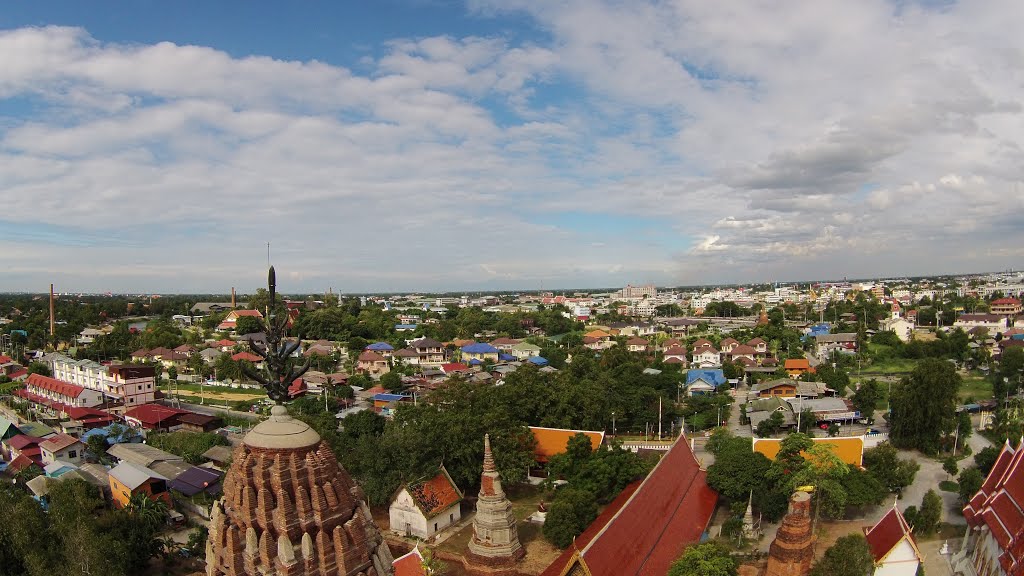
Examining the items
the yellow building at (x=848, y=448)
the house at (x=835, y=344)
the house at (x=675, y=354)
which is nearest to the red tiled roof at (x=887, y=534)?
the yellow building at (x=848, y=448)

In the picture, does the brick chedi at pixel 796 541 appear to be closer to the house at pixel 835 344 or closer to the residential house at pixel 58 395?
the residential house at pixel 58 395

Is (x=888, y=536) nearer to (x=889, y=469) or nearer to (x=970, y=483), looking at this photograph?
(x=970, y=483)

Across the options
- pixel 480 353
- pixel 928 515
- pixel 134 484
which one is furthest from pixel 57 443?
pixel 480 353

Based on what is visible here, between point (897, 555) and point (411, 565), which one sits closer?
point (411, 565)

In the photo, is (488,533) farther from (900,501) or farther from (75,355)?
(75,355)

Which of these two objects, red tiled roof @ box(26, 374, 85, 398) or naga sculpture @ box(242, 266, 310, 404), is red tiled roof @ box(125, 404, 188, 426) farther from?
naga sculpture @ box(242, 266, 310, 404)

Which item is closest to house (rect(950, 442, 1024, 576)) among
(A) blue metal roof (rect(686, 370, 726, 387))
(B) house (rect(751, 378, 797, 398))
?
(B) house (rect(751, 378, 797, 398))
